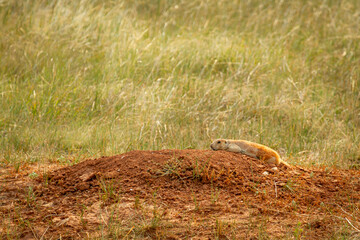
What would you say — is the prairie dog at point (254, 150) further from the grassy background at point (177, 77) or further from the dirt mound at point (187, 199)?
the grassy background at point (177, 77)

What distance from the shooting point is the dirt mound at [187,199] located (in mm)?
3598

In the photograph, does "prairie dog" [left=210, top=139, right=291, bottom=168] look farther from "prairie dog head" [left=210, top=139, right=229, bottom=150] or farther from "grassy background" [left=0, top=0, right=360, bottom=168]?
"grassy background" [left=0, top=0, right=360, bottom=168]

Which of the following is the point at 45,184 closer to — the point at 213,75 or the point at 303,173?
the point at 303,173

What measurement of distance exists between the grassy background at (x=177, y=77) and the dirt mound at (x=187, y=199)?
1135 mm

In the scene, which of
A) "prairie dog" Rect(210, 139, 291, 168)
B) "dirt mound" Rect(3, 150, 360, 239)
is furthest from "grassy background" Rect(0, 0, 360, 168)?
"dirt mound" Rect(3, 150, 360, 239)

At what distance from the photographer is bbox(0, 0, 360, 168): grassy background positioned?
613 cm

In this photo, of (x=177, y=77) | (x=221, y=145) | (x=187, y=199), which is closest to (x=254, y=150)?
(x=221, y=145)

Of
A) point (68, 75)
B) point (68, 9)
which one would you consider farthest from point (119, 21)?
point (68, 75)

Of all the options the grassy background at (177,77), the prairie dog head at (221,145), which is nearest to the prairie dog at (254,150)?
the prairie dog head at (221,145)

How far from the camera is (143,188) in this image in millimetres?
4199

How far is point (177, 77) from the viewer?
7863 mm

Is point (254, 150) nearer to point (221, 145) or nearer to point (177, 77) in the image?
point (221, 145)

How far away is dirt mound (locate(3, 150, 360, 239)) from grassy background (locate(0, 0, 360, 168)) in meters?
1.14

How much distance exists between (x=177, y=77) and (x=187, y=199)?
404 cm
